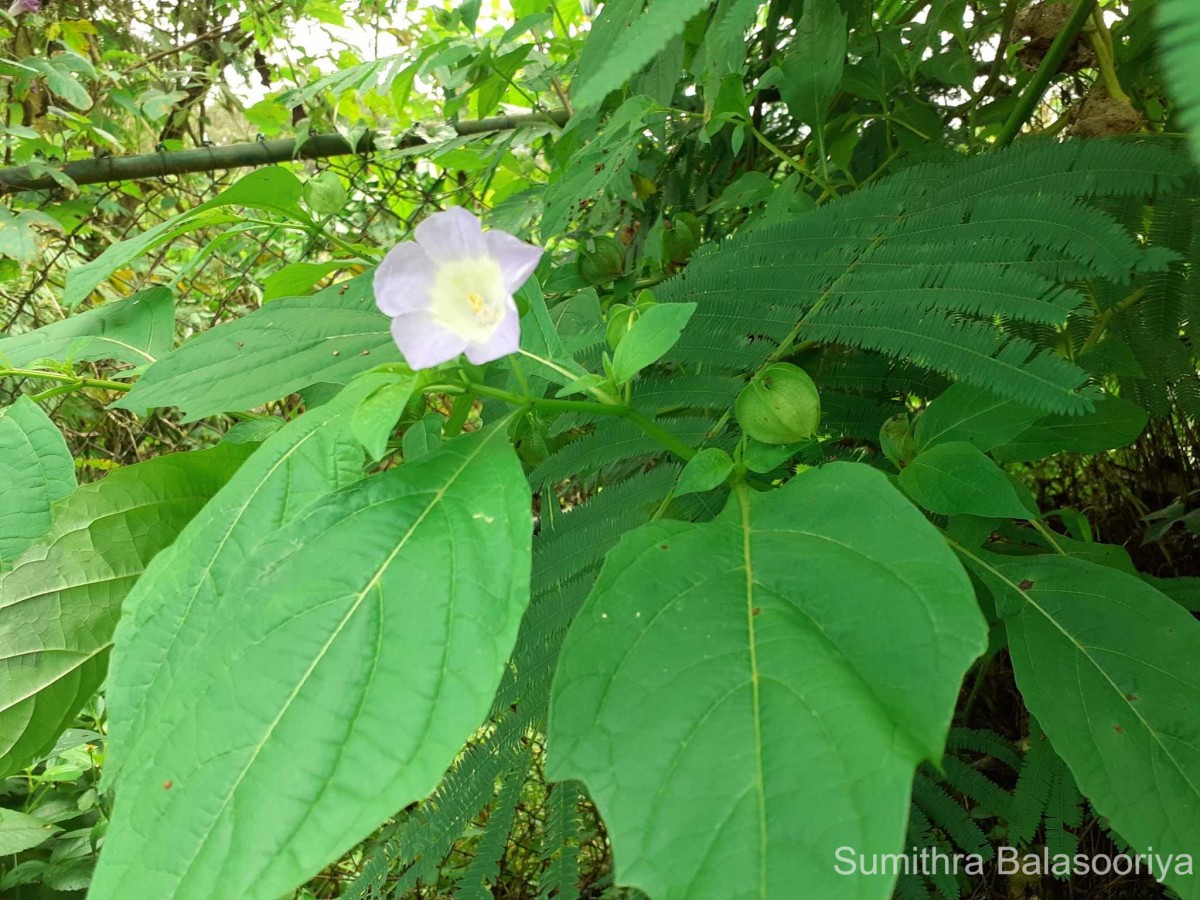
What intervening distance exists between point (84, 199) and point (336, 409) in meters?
2.22

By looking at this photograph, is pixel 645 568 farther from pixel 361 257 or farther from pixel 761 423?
pixel 361 257

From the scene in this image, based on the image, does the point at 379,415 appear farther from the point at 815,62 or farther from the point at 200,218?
the point at 815,62

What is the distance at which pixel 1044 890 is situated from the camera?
4.60 ft

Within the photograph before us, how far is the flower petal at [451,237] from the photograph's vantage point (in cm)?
70

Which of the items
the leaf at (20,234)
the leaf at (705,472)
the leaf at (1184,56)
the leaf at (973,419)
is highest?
the leaf at (20,234)

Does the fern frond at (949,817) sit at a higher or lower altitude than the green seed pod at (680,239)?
lower

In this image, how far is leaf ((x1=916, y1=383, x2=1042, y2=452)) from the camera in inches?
29.9

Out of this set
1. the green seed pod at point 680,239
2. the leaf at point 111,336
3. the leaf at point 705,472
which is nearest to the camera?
the leaf at point 705,472

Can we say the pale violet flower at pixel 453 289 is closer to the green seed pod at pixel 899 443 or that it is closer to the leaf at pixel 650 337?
the leaf at pixel 650 337

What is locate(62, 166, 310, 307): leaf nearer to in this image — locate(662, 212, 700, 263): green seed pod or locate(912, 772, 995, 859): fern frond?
locate(662, 212, 700, 263): green seed pod

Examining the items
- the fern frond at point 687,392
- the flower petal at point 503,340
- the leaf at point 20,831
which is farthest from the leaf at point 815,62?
the leaf at point 20,831

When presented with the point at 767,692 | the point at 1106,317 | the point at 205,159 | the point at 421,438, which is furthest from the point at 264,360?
the point at 205,159

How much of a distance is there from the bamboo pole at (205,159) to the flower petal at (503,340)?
154cm

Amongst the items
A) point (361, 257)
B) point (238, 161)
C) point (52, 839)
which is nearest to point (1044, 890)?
point (361, 257)
